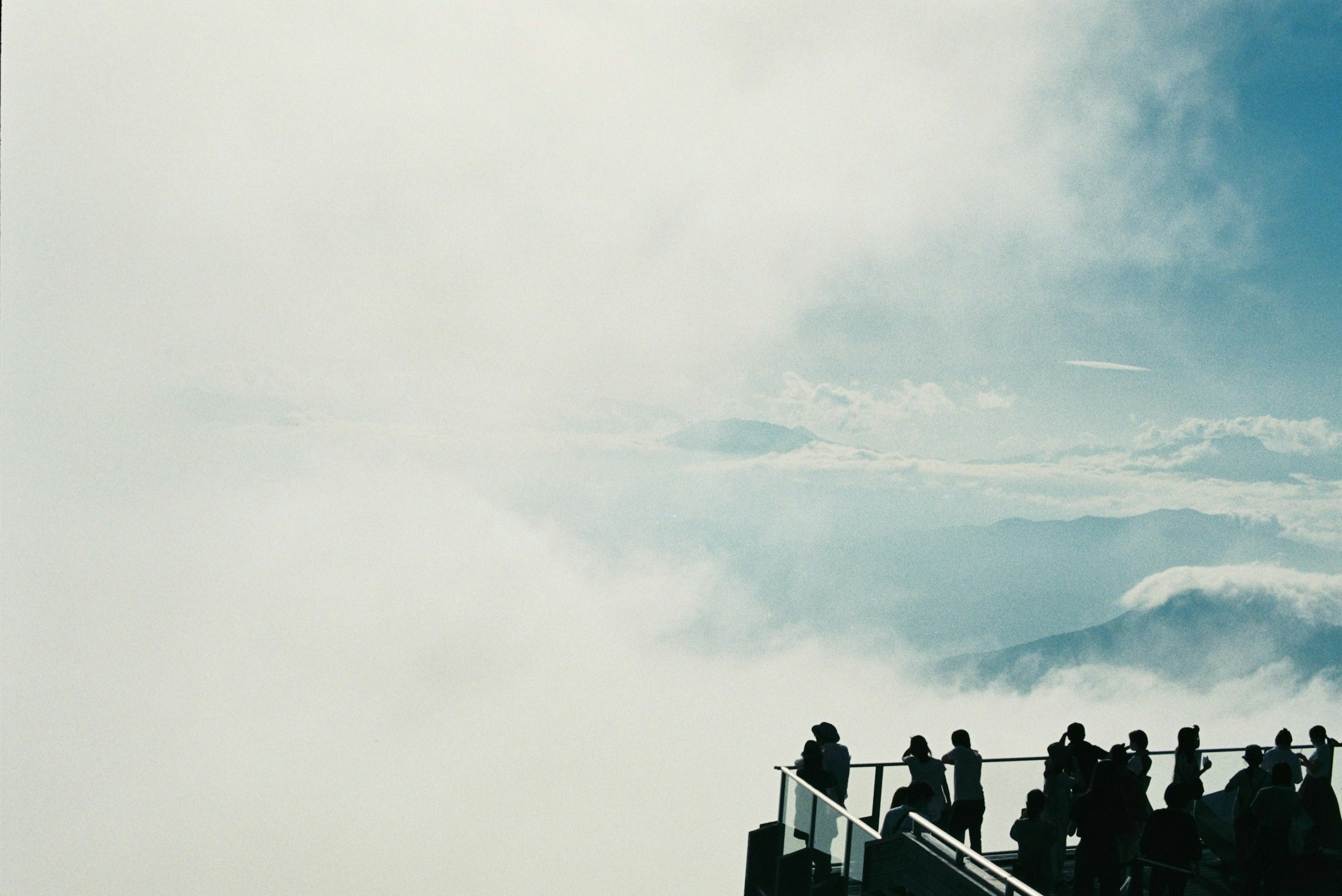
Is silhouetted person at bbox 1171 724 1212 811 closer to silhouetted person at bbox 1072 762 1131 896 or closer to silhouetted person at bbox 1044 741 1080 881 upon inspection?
silhouetted person at bbox 1044 741 1080 881

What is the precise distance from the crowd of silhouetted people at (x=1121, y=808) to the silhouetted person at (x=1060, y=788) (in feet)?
0.04

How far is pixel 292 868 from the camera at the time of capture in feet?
527

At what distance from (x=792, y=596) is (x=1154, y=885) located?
186m

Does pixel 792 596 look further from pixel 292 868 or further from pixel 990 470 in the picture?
pixel 292 868

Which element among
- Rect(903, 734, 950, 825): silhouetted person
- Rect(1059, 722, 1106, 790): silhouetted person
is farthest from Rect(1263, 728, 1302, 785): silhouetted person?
Rect(903, 734, 950, 825): silhouetted person

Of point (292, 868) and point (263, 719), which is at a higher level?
point (263, 719)

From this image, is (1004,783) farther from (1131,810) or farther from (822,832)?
(1131,810)

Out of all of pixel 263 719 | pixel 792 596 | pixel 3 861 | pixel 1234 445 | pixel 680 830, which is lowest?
pixel 3 861

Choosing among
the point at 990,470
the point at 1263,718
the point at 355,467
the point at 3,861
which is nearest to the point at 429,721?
the point at 355,467

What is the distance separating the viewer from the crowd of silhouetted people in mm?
8656

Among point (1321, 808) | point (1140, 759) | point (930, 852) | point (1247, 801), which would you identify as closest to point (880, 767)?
point (1140, 759)

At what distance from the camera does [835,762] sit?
11.0 meters

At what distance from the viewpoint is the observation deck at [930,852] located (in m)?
8.37

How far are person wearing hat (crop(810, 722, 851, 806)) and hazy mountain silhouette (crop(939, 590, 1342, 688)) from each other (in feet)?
533
